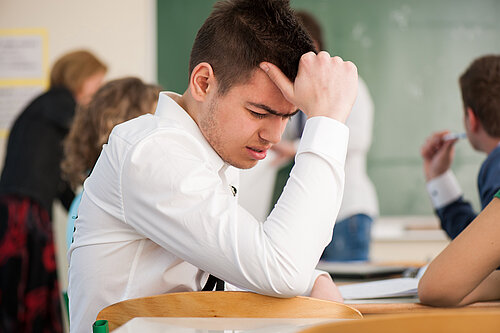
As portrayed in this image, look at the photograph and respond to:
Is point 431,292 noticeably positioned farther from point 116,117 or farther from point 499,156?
point 116,117

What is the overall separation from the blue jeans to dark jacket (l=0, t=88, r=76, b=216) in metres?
1.24

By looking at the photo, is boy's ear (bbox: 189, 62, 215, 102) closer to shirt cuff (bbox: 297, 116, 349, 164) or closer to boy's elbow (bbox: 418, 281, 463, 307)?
shirt cuff (bbox: 297, 116, 349, 164)

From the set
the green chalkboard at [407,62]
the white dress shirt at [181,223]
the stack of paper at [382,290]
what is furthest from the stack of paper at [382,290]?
the green chalkboard at [407,62]

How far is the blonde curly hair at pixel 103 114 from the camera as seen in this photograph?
1.76 m

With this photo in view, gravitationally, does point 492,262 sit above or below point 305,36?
below

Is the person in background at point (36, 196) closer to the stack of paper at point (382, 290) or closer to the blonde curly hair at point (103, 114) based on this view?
the blonde curly hair at point (103, 114)

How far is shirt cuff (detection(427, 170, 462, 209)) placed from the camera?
181cm

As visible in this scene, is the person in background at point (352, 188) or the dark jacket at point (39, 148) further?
the dark jacket at point (39, 148)

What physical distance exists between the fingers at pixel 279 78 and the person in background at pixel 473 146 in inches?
24.0

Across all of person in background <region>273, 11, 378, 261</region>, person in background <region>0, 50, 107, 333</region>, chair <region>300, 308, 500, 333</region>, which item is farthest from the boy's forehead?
person in background <region>0, 50, 107, 333</region>

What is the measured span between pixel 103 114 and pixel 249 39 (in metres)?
0.83

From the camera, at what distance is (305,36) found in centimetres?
110

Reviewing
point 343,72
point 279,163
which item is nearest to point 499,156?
point 343,72

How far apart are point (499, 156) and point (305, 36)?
1.97ft
